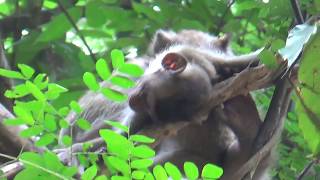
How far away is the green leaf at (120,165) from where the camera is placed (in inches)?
76.8

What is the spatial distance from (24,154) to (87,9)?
1.99 m

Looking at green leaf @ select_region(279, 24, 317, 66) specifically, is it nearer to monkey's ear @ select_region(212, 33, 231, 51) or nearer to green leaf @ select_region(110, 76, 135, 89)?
green leaf @ select_region(110, 76, 135, 89)

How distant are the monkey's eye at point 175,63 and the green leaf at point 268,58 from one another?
524mm

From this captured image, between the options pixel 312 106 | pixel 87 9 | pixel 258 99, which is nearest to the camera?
pixel 312 106

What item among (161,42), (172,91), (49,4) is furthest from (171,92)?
(49,4)

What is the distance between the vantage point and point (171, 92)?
2.69 m

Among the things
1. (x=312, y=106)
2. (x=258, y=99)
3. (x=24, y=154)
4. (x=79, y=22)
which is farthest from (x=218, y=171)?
(x=79, y=22)

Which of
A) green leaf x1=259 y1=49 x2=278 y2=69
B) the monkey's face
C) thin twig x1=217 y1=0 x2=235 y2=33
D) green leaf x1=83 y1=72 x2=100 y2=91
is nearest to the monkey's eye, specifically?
the monkey's face

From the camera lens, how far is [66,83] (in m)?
3.70

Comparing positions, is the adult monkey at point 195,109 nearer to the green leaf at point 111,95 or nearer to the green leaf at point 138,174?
the green leaf at point 111,95

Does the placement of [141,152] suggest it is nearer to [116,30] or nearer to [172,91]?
[172,91]

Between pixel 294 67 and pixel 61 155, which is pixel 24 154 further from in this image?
pixel 294 67

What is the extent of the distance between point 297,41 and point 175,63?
90cm

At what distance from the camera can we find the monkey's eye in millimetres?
2725
